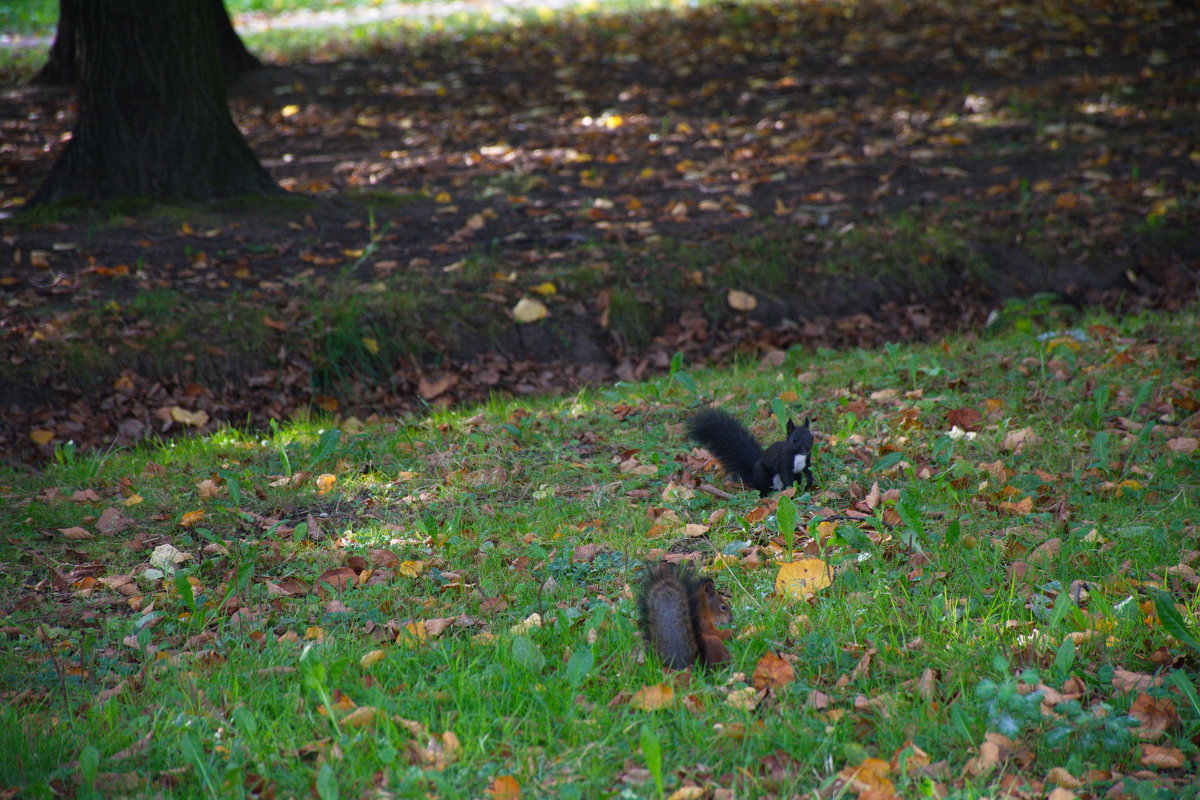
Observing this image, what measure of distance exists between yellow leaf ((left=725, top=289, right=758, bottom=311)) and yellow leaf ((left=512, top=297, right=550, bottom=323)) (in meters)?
1.34

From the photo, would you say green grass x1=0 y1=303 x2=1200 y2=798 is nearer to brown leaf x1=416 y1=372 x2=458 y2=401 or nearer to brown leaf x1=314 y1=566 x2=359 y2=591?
brown leaf x1=314 y1=566 x2=359 y2=591

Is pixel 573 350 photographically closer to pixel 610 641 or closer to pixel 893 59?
pixel 610 641

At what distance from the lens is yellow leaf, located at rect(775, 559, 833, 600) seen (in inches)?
132

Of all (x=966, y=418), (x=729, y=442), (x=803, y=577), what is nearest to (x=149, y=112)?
(x=729, y=442)

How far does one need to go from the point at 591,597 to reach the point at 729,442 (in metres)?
1.03

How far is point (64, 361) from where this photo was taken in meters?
5.84

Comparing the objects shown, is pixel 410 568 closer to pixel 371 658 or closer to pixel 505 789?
pixel 371 658

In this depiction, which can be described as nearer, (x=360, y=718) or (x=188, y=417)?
(x=360, y=718)

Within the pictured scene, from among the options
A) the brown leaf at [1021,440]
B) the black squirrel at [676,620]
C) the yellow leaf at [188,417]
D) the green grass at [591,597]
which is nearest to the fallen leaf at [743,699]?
the green grass at [591,597]

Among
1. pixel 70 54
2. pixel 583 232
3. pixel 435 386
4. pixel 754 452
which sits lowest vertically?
pixel 435 386

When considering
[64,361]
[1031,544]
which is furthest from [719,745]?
[64,361]

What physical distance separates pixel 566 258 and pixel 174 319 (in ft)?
8.83

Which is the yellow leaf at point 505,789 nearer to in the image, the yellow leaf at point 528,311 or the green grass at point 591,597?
the green grass at point 591,597

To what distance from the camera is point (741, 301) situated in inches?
279
